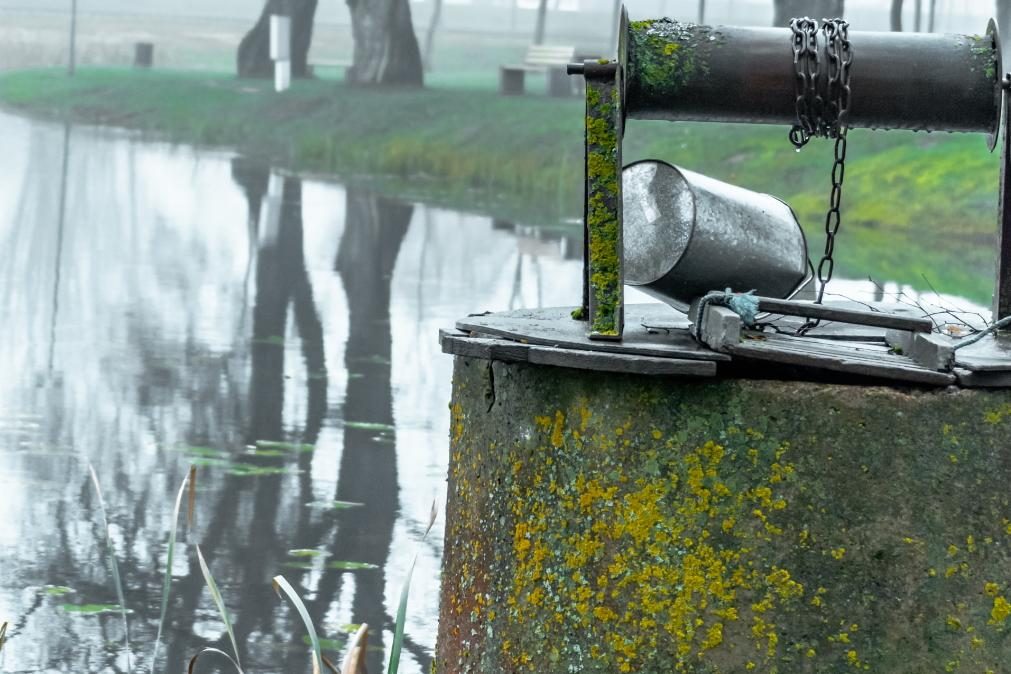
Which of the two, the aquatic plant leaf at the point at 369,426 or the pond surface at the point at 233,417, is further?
the aquatic plant leaf at the point at 369,426

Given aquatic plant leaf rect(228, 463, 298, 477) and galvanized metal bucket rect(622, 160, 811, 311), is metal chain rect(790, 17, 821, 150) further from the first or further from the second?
aquatic plant leaf rect(228, 463, 298, 477)

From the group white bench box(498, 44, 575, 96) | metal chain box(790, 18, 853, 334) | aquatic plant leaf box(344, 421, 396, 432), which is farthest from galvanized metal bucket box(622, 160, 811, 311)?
white bench box(498, 44, 575, 96)

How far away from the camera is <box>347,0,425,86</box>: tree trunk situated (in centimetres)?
3678

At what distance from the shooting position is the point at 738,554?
3.47 metres

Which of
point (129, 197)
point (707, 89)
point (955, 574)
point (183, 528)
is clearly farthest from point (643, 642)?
point (129, 197)

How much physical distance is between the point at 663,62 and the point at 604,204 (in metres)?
0.37

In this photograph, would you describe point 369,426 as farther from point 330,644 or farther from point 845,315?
point 845,315

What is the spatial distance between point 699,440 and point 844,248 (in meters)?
15.6

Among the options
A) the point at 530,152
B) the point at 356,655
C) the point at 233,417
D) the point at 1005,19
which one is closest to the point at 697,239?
the point at 356,655

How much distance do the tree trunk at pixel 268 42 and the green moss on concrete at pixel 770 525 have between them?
36202 mm

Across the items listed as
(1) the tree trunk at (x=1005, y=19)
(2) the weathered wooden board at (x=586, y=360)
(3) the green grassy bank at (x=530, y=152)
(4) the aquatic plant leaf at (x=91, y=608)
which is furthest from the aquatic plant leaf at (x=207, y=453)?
(1) the tree trunk at (x=1005, y=19)

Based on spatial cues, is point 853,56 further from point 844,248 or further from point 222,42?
point 222,42

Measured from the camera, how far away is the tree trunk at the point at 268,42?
3900cm

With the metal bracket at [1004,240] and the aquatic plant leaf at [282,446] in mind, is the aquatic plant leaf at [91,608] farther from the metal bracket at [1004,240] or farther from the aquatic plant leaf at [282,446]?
the metal bracket at [1004,240]
